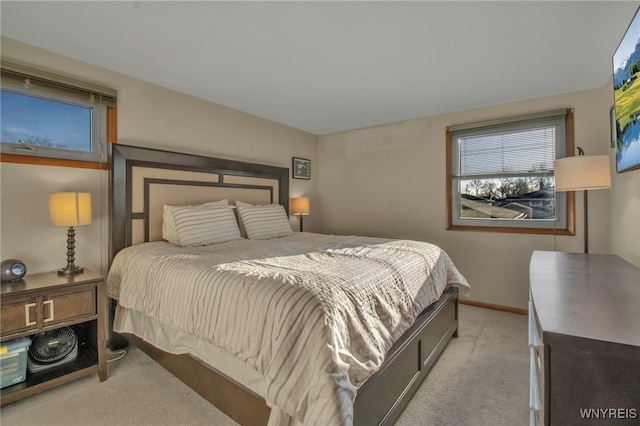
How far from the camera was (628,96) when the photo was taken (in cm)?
150

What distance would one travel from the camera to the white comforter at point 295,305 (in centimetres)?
109

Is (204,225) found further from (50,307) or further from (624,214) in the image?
(624,214)

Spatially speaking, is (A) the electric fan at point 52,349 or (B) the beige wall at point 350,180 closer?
(A) the electric fan at point 52,349

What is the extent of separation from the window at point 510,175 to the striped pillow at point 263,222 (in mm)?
2123

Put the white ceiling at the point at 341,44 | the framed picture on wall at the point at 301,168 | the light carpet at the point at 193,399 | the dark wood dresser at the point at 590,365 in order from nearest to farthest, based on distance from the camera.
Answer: the dark wood dresser at the point at 590,365 → the light carpet at the point at 193,399 → the white ceiling at the point at 341,44 → the framed picture on wall at the point at 301,168

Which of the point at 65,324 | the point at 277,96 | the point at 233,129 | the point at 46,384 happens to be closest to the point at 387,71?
the point at 277,96

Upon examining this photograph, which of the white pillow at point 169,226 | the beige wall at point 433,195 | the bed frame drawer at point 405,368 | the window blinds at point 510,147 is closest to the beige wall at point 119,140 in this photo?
the white pillow at point 169,226

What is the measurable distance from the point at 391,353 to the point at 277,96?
2686mm

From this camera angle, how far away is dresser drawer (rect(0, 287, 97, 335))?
1.66 metres

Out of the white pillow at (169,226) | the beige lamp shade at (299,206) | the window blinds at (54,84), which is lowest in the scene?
the white pillow at (169,226)

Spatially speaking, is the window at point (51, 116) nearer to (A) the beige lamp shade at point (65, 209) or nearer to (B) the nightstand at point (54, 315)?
(A) the beige lamp shade at point (65, 209)

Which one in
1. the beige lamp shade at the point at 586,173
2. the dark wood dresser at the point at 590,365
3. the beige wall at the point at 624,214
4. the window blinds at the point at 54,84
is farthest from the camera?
the beige lamp shade at the point at 586,173

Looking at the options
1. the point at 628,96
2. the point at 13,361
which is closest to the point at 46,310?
the point at 13,361

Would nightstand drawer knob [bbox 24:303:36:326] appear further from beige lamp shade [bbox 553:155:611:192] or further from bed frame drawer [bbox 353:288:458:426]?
beige lamp shade [bbox 553:155:611:192]
